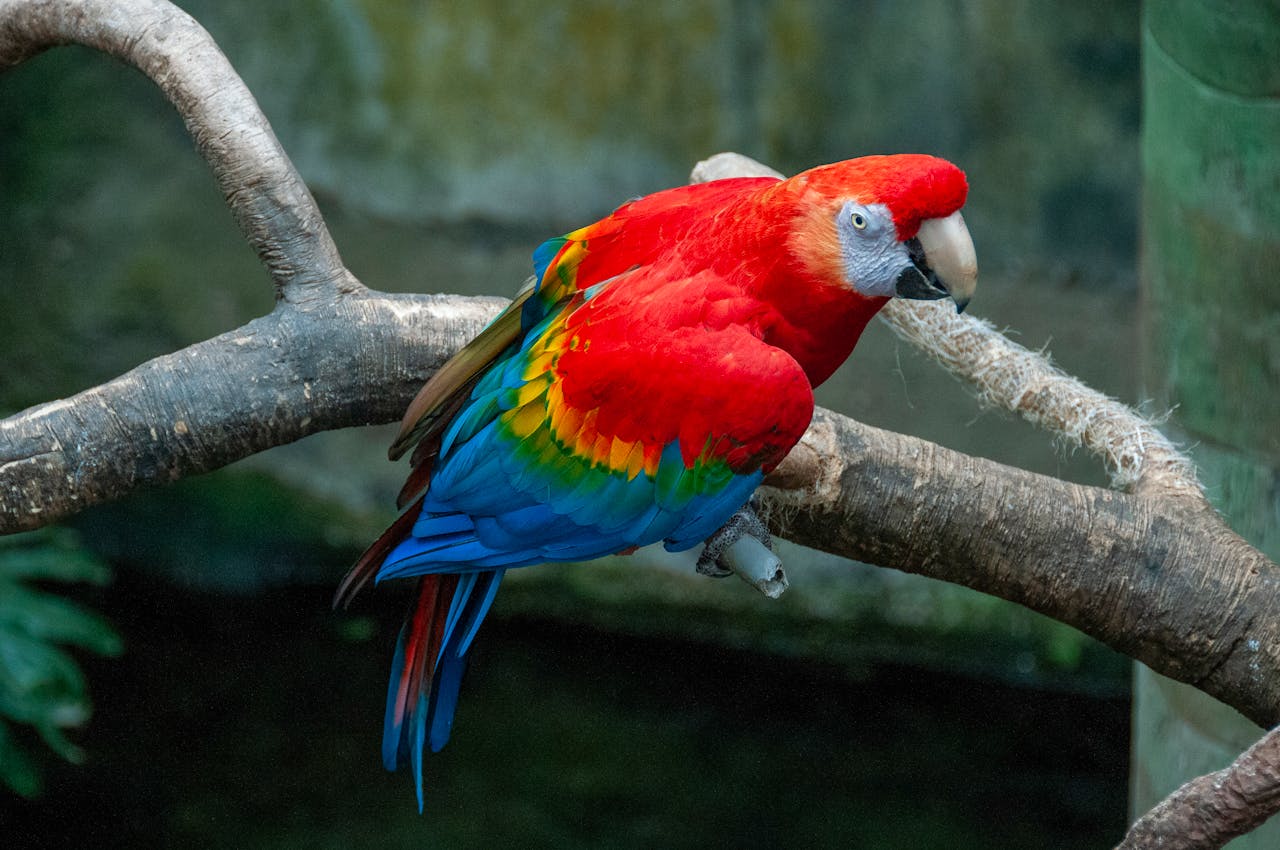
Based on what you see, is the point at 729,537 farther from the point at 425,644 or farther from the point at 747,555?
the point at 425,644

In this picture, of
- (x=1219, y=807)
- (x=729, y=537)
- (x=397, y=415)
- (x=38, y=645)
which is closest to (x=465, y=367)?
(x=397, y=415)

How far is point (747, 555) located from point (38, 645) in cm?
144

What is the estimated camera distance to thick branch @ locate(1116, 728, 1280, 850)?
0.87 meters

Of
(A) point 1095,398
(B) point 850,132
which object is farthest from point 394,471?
(A) point 1095,398

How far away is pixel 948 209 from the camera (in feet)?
3.14

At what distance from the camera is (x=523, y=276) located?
8.80 feet

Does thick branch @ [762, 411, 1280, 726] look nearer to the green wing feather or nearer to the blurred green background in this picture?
the green wing feather

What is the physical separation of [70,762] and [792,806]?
1.27m

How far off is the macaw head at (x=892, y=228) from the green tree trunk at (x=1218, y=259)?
513 mm

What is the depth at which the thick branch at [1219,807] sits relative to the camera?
87cm

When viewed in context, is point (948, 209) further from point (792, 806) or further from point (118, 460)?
point (792, 806)

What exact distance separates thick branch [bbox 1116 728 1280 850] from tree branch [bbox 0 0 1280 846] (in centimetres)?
33

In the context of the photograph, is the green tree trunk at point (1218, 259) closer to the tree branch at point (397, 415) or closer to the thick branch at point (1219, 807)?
the tree branch at point (397, 415)

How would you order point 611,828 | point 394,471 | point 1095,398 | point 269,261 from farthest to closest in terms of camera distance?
1. point 394,471
2. point 611,828
3. point 1095,398
4. point 269,261
